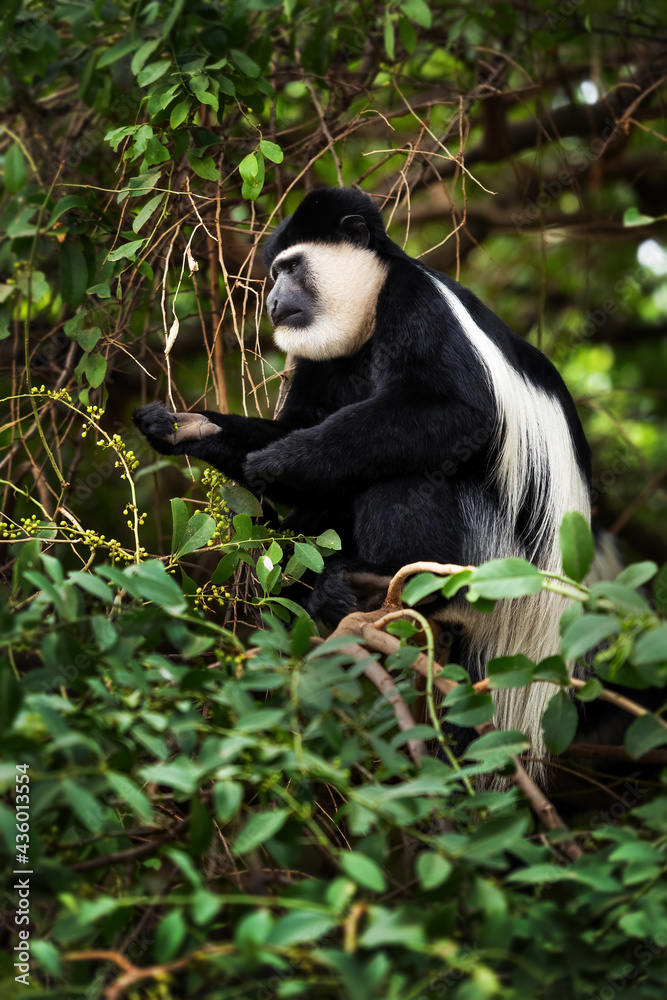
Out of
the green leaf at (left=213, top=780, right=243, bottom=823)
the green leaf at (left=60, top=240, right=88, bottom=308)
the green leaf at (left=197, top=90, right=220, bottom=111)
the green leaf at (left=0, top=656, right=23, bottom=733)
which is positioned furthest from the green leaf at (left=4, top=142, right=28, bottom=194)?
the green leaf at (left=213, top=780, right=243, bottom=823)

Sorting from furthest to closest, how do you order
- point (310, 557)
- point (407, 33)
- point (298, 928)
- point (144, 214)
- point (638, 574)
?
point (407, 33)
point (144, 214)
point (310, 557)
point (638, 574)
point (298, 928)

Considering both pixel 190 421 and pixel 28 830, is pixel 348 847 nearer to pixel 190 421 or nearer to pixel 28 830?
pixel 28 830

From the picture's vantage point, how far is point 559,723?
105 centimetres

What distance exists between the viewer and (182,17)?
67.0 inches

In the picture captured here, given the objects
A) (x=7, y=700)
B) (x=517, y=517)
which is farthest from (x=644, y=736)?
(x=517, y=517)

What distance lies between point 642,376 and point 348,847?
4.21m

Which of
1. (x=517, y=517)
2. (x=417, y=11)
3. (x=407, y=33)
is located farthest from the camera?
(x=407, y=33)

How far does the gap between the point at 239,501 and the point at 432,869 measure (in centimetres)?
102

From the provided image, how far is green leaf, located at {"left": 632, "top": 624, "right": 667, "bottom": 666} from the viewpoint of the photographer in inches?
33.5

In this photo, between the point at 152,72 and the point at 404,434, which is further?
the point at 404,434

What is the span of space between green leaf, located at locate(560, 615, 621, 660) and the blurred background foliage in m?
0.93

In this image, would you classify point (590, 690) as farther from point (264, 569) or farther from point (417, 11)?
point (417, 11)

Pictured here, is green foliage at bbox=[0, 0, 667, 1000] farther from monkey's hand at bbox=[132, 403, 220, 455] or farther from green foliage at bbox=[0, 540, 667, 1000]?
monkey's hand at bbox=[132, 403, 220, 455]

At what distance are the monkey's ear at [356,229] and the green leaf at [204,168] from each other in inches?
15.9
